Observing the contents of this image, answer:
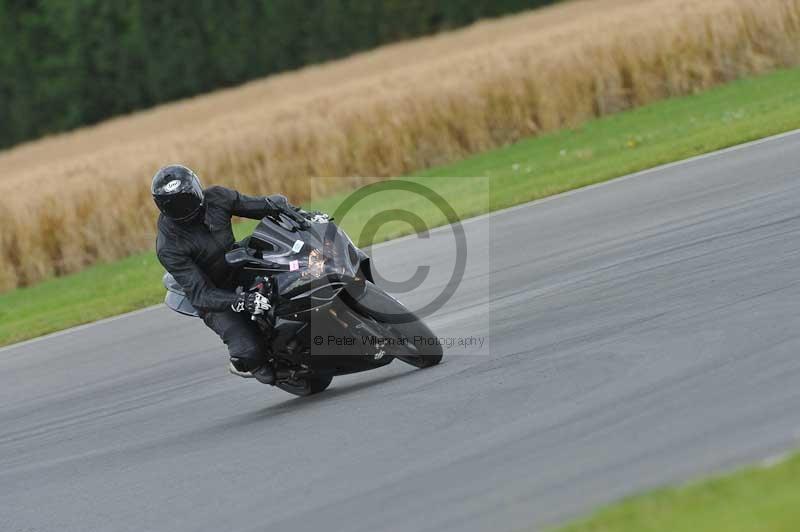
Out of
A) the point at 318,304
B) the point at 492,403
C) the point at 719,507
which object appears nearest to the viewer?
the point at 719,507

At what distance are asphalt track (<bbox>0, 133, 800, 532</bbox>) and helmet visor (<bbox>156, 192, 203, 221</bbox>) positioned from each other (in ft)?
5.46

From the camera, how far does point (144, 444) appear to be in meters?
9.62

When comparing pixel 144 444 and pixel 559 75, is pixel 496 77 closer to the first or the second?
pixel 559 75

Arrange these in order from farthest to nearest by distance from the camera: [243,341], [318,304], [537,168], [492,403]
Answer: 1. [537,168]
2. [243,341]
3. [318,304]
4. [492,403]

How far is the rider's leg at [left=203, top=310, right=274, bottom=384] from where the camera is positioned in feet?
30.8

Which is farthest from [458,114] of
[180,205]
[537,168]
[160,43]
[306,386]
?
[160,43]

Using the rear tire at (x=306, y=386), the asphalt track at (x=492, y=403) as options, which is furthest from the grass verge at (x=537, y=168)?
the rear tire at (x=306, y=386)

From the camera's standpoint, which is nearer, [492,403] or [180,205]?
[492,403]

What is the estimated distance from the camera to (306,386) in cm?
1017

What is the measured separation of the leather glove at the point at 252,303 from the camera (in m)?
8.92

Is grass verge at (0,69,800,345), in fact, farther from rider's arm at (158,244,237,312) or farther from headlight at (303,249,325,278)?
headlight at (303,249,325,278)

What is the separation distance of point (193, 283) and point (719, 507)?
5.00m

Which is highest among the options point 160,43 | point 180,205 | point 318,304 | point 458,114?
point 180,205

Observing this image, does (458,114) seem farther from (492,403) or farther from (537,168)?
(492,403)
